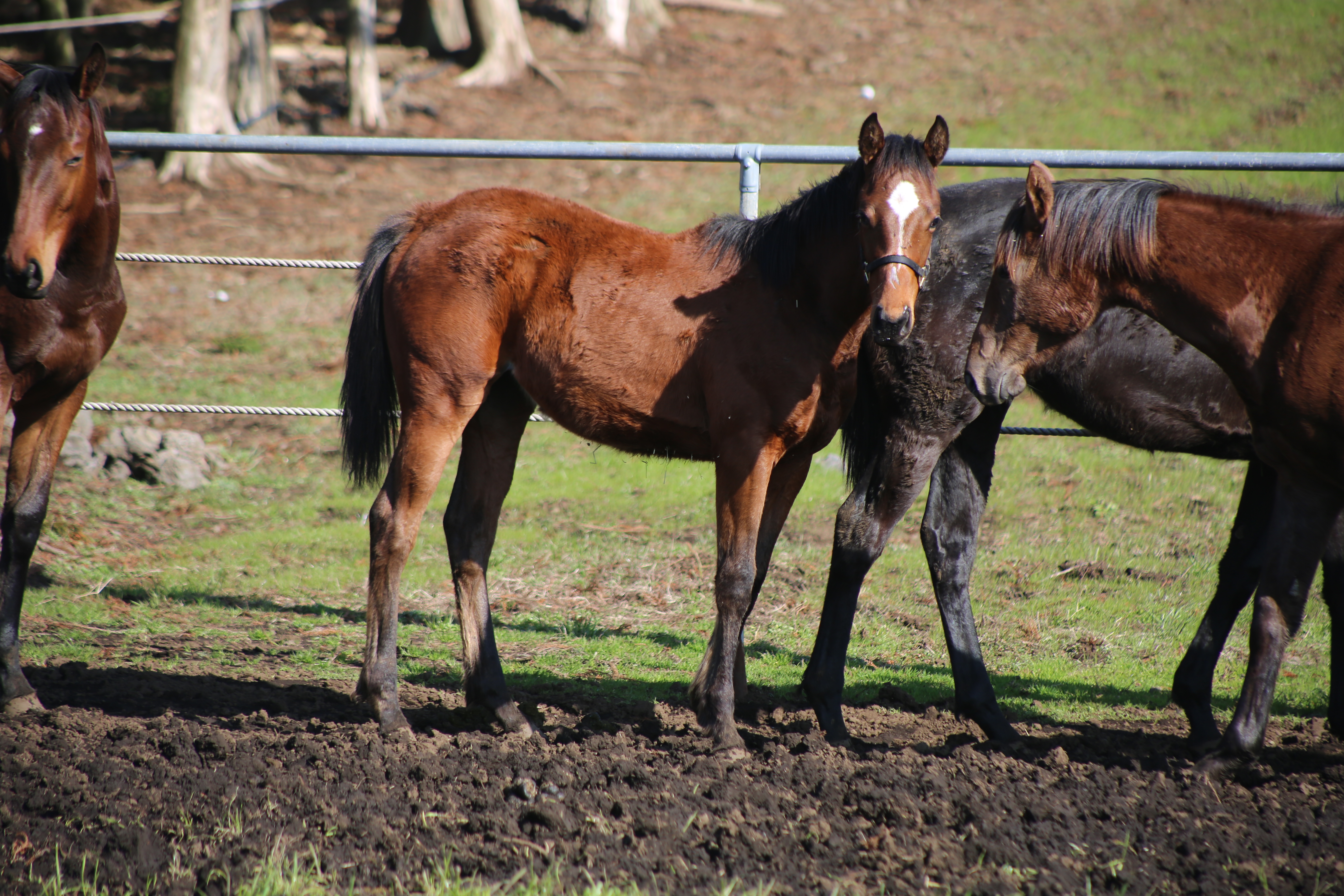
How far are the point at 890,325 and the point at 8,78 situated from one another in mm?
3147

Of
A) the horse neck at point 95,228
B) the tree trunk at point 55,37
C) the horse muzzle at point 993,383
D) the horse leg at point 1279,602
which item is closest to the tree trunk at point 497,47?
the tree trunk at point 55,37

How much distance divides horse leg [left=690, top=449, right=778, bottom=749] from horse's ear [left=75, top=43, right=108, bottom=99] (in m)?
2.56

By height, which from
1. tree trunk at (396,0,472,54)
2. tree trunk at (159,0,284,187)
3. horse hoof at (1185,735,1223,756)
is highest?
tree trunk at (396,0,472,54)

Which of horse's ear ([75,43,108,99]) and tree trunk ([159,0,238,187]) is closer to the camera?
horse's ear ([75,43,108,99])

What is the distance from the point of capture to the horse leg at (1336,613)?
395 centimetres

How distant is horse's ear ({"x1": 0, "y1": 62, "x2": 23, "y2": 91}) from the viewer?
12.0ft

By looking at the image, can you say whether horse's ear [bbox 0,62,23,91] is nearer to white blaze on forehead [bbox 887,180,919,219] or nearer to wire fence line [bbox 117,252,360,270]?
wire fence line [bbox 117,252,360,270]

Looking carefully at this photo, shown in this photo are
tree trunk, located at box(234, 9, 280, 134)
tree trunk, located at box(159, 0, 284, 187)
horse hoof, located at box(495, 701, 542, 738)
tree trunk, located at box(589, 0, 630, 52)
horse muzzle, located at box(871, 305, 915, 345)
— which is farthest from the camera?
tree trunk, located at box(589, 0, 630, 52)

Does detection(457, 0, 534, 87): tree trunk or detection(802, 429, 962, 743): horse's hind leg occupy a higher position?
detection(457, 0, 534, 87): tree trunk

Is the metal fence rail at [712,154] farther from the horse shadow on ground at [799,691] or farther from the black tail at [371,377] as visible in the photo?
the horse shadow on ground at [799,691]

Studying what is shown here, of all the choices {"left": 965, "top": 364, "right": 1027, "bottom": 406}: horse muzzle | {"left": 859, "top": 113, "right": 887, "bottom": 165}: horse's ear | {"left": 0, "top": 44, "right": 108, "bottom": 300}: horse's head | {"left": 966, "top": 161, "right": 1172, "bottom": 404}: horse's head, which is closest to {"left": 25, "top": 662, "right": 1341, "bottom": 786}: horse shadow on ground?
{"left": 965, "top": 364, "right": 1027, "bottom": 406}: horse muzzle

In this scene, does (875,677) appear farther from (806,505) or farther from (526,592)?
(806,505)

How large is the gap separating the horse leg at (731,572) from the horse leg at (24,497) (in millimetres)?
2461

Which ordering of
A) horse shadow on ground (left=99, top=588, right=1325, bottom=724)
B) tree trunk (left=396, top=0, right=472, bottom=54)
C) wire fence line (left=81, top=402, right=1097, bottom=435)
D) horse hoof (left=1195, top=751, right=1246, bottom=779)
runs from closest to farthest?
horse hoof (left=1195, top=751, right=1246, bottom=779), horse shadow on ground (left=99, top=588, right=1325, bottom=724), wire fence line (left=81, top=402, right=1097, bottom=435), tree trunk (left=396, top=0, right=472, bottom=54)
